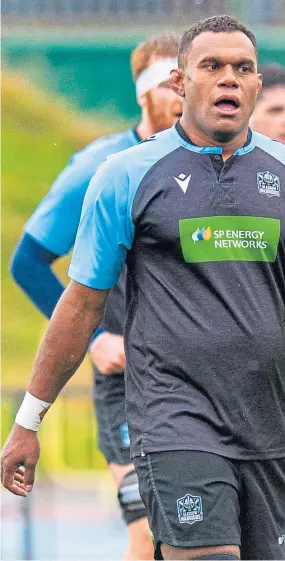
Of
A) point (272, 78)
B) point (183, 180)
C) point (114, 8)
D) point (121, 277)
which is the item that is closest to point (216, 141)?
point (183, 180)

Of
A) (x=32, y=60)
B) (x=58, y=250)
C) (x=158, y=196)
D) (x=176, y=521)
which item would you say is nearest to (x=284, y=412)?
(x=176, y=521)

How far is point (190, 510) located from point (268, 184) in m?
1.12

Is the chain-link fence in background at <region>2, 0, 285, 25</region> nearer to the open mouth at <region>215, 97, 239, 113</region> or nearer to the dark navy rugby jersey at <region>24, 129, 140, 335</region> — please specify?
the dark navy rugby jersey at <region>24, 129, 140, 335</region>

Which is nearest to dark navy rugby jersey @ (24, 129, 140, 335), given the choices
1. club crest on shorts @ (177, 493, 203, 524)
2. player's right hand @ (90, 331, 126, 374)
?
player's right hand @ (90, 331, 126, 374)

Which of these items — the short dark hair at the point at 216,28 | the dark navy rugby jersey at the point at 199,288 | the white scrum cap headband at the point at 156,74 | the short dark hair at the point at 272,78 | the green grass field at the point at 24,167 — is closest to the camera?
the dark navy rugby jersey at the point at 199,288

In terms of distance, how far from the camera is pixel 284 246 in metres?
4.38

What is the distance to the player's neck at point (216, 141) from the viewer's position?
4469 mm

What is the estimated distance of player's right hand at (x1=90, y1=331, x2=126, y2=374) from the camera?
581 cm

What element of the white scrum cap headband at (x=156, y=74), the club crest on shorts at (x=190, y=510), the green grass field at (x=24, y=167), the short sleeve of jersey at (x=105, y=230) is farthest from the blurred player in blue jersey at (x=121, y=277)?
the green grass field at (x=24, y=167)

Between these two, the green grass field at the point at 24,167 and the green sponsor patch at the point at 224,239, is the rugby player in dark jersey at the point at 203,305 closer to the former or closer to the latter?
the green sponsor patch at the point at 224,239

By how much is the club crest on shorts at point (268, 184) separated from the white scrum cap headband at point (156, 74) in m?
2.00

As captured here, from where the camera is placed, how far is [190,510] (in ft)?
13.7

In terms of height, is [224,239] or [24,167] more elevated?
[224,239]

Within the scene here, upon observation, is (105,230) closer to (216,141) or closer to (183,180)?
(183,180)
